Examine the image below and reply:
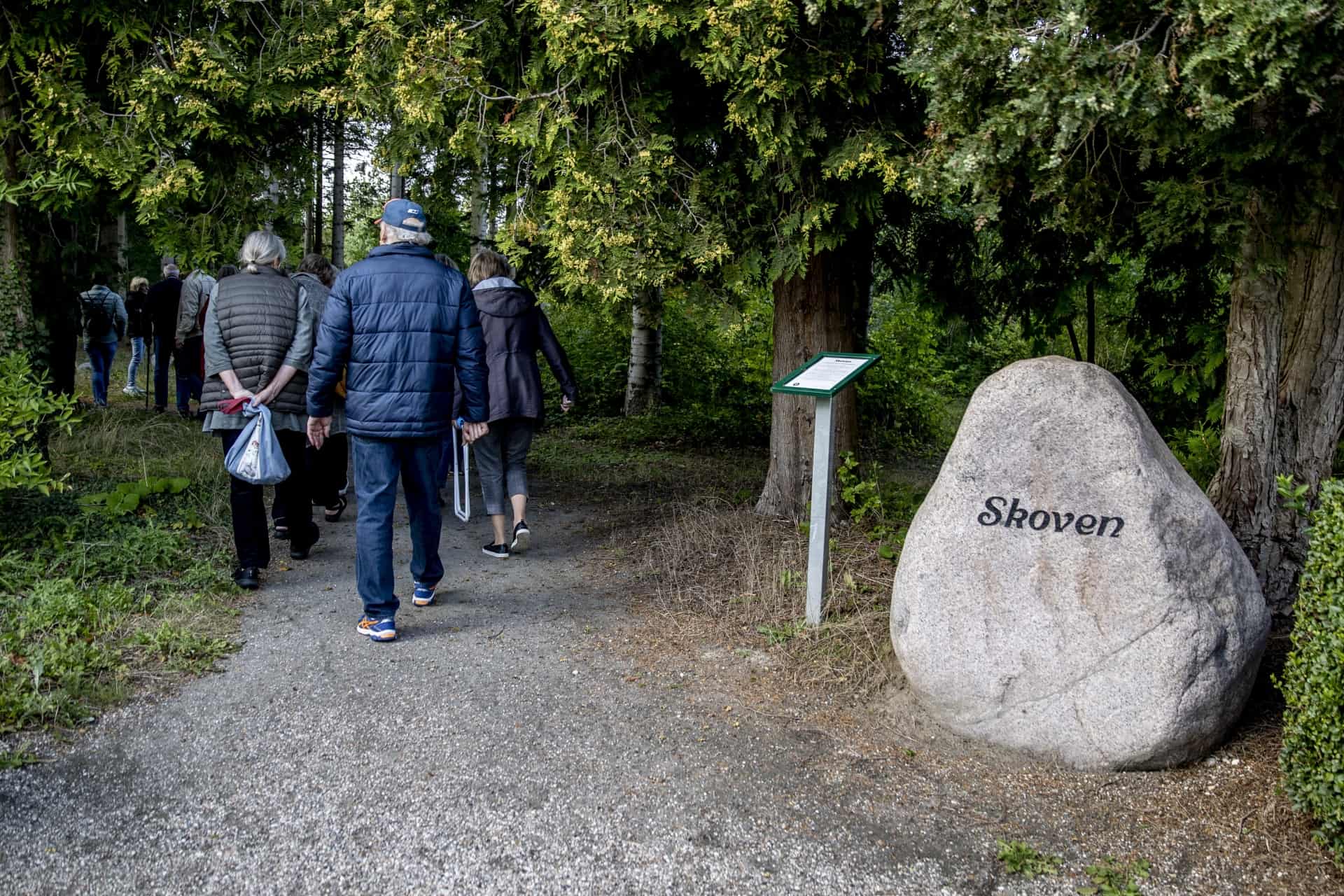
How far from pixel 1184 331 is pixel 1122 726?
3.76m

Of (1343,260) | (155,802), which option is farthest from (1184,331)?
(155,802)

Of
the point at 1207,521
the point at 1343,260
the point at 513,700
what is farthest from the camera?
the point at 1343,260

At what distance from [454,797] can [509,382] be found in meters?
3.50

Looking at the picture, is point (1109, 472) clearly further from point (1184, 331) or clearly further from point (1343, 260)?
point (1184, 331)

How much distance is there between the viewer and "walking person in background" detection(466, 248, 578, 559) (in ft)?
22.2

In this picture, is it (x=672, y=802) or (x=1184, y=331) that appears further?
(x=1184, y=331)

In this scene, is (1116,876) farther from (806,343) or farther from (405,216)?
(806,343)

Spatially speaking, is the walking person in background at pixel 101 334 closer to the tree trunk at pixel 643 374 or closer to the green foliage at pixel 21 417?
the tree trunk at pixel 643 374

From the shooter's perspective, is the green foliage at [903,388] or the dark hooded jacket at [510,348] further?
the green foliage at [903,388]

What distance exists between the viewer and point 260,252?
5.84m

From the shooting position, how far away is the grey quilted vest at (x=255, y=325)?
5.81 m

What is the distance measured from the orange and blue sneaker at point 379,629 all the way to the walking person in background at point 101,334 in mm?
8519

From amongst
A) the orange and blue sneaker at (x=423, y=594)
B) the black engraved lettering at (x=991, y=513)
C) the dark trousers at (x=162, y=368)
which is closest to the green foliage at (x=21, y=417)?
the orange and blue sneaker at (x=423, y=594)

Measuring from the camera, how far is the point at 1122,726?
391cm
